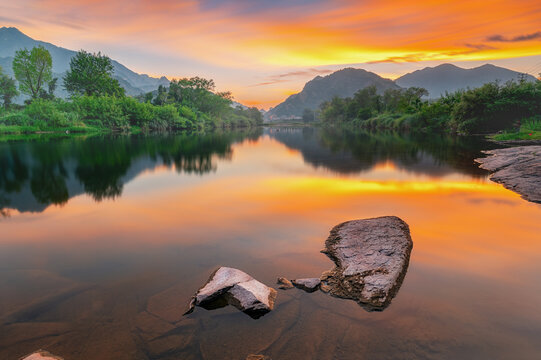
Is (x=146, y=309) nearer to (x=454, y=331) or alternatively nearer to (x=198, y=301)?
(x=198, y=301)

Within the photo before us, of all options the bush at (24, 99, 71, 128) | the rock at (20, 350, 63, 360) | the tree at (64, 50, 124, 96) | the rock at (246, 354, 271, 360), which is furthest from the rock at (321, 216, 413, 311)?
the tree at (64, 50, 124, 96)

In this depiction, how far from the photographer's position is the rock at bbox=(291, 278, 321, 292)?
623 cm

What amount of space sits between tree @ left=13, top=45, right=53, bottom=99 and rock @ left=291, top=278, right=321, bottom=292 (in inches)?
4325

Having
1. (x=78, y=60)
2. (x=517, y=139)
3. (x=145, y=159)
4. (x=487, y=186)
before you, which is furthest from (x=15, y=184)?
(x=78, y=60)

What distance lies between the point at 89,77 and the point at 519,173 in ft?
378

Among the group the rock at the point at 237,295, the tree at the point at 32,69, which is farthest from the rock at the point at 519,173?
the tree at the point at 32,69

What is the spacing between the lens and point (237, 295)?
18.7 ft

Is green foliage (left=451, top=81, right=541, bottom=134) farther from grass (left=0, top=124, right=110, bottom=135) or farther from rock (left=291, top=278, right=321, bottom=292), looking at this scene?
grass (left=0, top=124, right=110, bottom=135)

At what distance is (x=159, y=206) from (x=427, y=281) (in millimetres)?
10641

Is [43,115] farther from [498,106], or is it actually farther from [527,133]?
[498,106]

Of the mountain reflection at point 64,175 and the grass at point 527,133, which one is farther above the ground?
the grass at point 527,133

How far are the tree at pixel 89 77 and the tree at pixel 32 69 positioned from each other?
662 cm

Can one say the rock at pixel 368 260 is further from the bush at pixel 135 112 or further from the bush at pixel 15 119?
the bush at pixel 135 112

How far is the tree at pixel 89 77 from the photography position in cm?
9675
